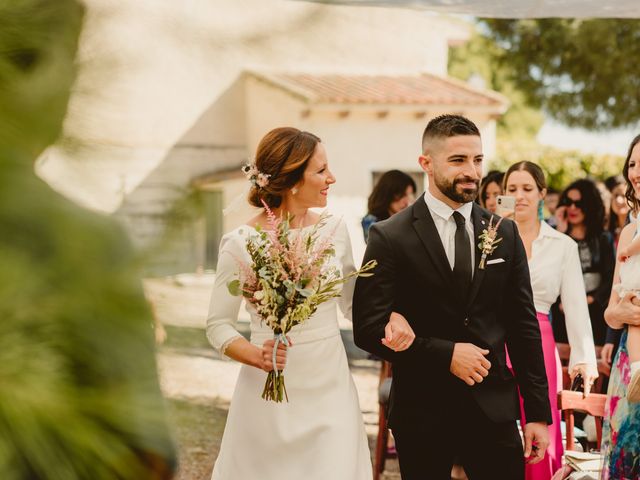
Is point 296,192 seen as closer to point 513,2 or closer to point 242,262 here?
point 242,262

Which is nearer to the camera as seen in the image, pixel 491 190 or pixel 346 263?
pixel 346 263

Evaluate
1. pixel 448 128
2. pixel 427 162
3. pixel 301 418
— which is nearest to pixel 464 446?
pixel 301 418

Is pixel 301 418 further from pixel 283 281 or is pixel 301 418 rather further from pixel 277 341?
pixel 283 281

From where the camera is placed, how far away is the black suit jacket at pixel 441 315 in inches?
144

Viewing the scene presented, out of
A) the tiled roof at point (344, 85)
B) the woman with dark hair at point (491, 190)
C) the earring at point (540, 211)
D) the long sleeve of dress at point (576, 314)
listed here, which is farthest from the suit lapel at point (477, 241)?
the woman with dark hair at point (491, 190)

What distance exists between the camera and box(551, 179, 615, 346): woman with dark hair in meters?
7.12

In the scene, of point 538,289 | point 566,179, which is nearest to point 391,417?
point 538,289

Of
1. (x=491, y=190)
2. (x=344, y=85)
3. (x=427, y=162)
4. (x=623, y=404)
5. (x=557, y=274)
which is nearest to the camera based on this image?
(x=344, y=85)

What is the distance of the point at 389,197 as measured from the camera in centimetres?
755

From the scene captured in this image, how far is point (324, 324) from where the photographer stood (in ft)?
12.9

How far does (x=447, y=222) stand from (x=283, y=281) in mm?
775

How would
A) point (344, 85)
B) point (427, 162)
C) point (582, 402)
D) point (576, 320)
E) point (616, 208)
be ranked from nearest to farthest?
point (344, 85) → point (427, 162) → point (582, 402) → point (576, 320) → point (616, 208)

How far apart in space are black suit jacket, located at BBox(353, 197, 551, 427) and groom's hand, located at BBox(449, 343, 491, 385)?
0.08 meters

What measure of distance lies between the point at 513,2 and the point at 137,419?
3.92m
